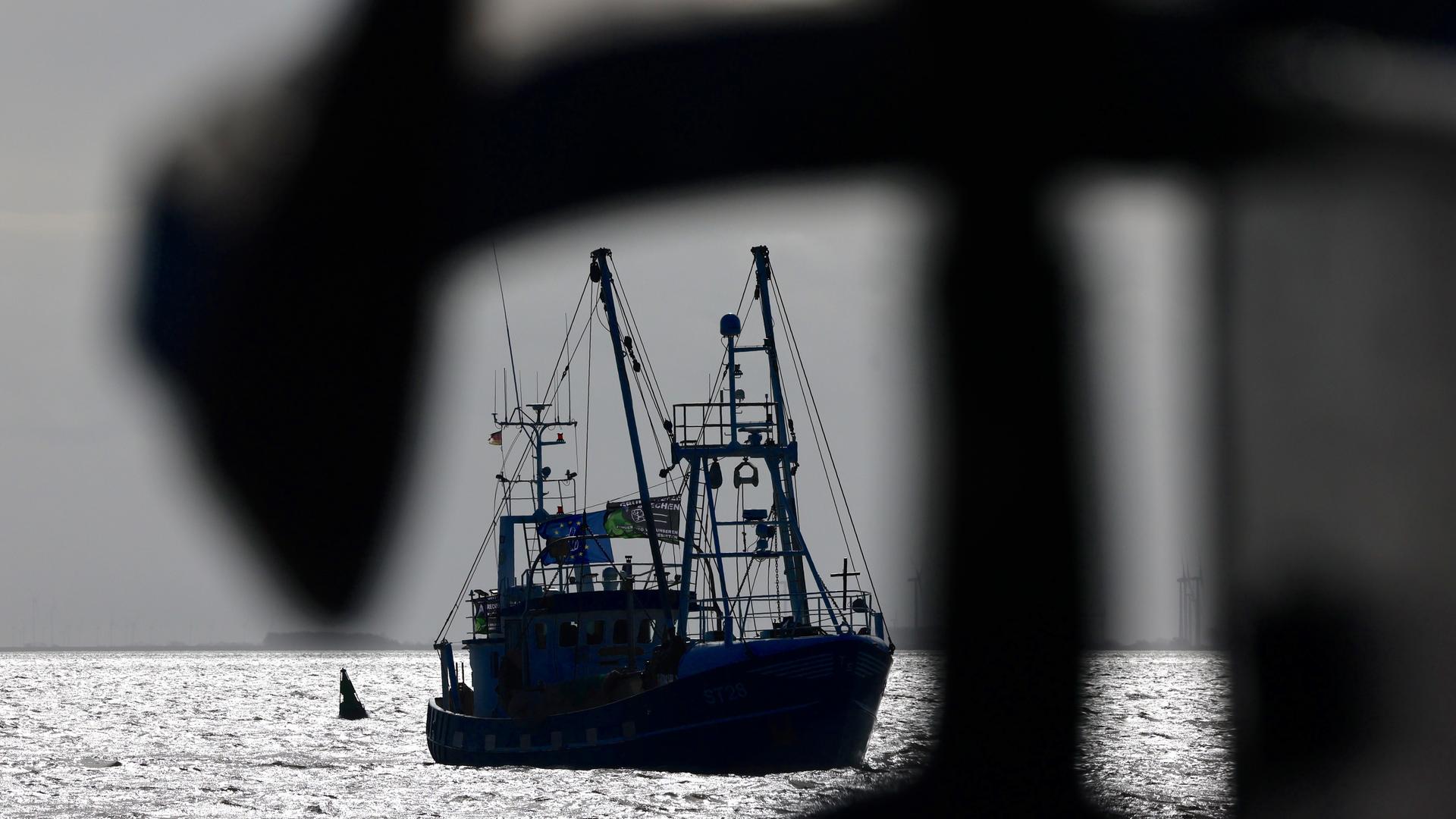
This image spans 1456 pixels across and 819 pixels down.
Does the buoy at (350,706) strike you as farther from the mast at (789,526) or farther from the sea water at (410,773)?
the mast at (789,526)

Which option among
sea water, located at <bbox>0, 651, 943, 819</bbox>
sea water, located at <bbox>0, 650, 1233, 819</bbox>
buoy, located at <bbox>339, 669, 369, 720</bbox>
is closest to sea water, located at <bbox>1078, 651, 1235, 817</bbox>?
sea water, located at <bbox>0, 650, 1233, 819</bbox>

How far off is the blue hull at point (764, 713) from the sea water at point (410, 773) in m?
0.33

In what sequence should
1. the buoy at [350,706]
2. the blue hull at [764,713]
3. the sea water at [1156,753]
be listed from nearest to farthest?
the sea water at [1156,753] < the blue hull at [764,713] < the buoy at [350,706]

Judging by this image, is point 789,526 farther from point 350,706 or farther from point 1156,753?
point 350,706

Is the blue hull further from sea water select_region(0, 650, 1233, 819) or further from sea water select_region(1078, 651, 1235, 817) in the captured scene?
sea water select_region(1078, 651, 1235, 817)

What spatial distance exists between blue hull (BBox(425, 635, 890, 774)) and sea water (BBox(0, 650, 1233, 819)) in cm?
33

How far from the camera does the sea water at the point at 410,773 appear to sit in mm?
23062

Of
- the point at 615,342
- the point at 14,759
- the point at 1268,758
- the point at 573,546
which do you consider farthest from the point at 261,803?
the point at 1268,758

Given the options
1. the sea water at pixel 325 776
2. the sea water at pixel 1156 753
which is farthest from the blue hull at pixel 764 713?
the sea water at pixel 1156 753

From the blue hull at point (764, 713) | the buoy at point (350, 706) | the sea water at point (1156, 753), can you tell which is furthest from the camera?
the buoy at point (350, 706)

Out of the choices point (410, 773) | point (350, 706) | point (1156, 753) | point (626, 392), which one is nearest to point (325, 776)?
point (410, 773)

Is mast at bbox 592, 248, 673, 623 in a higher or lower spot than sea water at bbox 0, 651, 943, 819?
higher

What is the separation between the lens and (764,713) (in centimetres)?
2517

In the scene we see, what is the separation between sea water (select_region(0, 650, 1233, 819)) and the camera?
2306 cm
